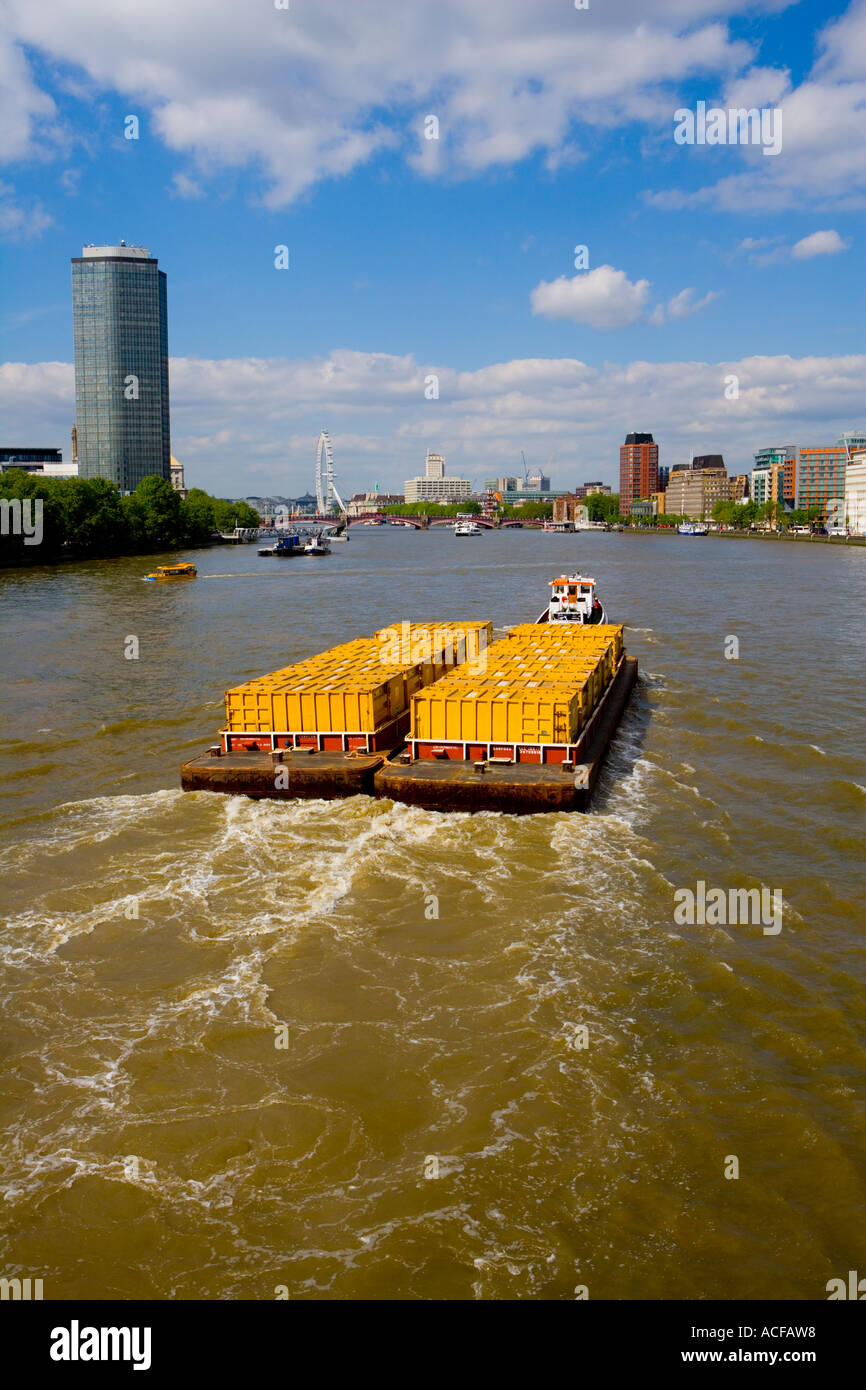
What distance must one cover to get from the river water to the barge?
0.69m

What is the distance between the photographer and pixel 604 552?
481 ft

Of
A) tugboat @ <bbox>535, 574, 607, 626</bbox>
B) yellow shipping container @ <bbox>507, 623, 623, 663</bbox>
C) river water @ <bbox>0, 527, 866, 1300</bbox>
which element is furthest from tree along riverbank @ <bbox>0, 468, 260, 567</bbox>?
river water @ <bbox>0, 527, 866, 1300</bbox>

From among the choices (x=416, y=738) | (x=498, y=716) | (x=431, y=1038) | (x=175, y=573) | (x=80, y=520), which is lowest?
(x=431, y=1038)

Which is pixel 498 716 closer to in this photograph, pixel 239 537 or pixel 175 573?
pixel 175 573

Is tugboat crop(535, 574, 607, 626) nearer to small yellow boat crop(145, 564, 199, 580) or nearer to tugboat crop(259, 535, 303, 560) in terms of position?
small yellow boat crop(145, 564, 199, 580)

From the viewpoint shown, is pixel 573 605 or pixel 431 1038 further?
pixel 573 605

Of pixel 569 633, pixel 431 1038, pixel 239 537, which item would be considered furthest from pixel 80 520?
pixel 431 1038

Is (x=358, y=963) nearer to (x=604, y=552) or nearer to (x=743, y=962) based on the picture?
(x=743, y=962)

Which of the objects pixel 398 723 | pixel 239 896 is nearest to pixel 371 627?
pixel 398 723

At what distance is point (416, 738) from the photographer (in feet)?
77.9

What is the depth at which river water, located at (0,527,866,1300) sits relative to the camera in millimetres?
9680

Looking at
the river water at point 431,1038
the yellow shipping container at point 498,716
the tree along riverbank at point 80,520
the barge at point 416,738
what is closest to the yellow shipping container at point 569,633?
the barge at point 416,738

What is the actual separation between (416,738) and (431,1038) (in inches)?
437

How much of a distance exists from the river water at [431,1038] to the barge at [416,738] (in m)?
0.69
